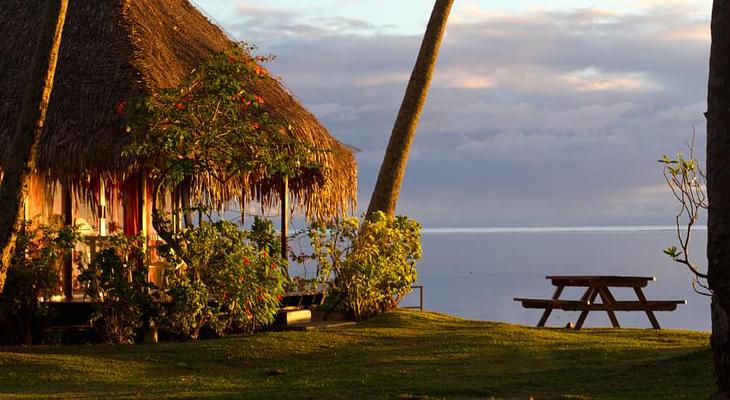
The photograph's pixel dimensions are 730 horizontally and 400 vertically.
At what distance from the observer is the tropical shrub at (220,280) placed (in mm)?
12906

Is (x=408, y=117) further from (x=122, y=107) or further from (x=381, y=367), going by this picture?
(x=381, y=367)

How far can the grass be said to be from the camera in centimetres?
986

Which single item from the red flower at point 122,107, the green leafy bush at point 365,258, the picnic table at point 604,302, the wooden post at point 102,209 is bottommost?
the picnic table at point 604,302

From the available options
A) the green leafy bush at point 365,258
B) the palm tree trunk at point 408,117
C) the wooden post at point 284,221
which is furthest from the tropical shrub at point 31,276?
the palm tree trunk at point 408,117

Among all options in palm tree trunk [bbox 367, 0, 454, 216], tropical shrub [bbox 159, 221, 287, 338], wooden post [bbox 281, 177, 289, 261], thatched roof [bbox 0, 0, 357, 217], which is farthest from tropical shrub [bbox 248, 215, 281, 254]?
palm tree trunk [bbox 367, 0, 454, 216]

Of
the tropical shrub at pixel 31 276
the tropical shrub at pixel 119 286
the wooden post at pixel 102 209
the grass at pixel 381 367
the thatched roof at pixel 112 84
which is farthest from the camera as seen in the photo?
the wooden post at pixel 102 209

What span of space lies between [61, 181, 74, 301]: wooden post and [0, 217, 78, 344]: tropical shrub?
1.54 feet

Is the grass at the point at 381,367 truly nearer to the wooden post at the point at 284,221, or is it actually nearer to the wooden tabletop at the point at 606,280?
the wooden tabletop at the point at 606,280

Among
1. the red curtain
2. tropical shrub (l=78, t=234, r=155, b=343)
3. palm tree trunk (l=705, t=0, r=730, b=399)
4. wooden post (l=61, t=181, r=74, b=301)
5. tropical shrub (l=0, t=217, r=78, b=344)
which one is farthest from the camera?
the red curtain

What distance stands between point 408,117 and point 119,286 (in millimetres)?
6884

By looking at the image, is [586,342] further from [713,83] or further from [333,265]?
[713,83]

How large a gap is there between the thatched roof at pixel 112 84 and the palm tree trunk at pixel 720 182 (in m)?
7.01

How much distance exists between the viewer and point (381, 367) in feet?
38.3

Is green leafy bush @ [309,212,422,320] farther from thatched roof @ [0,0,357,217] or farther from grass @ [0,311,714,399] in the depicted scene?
grass @ [0,311,714,399]
